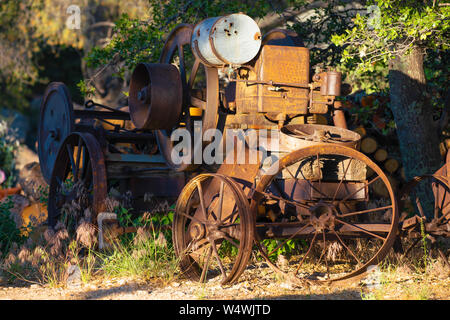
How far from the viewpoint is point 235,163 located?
4742 mm

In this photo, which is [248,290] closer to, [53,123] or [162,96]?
[162,96]

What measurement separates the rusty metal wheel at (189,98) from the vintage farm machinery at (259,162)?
11 millimetres

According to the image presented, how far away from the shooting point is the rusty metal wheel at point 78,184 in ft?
18.2

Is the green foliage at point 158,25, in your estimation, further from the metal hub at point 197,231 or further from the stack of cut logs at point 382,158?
A: the metal hub at point 197,231

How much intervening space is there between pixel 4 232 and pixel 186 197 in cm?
235

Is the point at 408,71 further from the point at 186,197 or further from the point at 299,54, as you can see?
the point at 186,197

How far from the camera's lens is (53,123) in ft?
23.0

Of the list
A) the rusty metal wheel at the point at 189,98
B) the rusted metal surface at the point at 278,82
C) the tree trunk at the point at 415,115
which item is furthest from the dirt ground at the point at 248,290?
the tree trunk at the point at 415,115


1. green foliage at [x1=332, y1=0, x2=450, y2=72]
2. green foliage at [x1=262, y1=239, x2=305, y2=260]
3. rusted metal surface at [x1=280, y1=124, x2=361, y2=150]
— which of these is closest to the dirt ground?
green foliage at [x1=262, y1=239, x2=305, y2=260]

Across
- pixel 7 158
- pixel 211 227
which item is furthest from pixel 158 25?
pixel 7 158

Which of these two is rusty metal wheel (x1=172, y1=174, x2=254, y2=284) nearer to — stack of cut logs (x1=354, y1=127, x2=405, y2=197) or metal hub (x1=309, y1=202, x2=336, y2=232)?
metal hub (x1=309, y1=202, x2=336, y2=232)

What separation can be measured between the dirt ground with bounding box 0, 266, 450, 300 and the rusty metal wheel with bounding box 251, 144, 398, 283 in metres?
0.13

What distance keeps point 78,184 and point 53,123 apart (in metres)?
1.36
